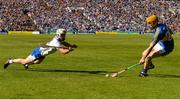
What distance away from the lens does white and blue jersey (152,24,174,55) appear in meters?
17.7

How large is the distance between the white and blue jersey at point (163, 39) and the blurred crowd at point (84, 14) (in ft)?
255

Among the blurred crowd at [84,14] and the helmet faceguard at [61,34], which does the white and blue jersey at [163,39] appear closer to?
the helmet faceguard at [61,34]

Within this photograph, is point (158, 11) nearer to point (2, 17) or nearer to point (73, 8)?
point (73, 8)

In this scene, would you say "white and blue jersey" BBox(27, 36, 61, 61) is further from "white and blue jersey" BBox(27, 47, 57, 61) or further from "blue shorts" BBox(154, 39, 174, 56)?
"blue shorts" BBox(154, 39, 174, 56)

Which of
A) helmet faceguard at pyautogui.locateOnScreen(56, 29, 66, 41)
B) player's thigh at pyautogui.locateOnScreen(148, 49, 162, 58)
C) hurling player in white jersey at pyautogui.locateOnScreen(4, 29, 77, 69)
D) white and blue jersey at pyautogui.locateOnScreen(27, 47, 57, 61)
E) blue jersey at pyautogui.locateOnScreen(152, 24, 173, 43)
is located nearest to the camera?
blue jersey at pyautogui.locateOnScreen(152, 24, 173, 43)

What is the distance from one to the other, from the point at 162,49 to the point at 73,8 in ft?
298

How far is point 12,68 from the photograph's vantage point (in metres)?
21.3

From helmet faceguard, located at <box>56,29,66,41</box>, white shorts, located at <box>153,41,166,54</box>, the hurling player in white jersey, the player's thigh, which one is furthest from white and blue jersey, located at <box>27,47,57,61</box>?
white shorts, located at <box>153,41,166,54</box>

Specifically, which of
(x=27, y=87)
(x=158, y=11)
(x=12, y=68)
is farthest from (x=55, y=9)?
(x=27, y=87)

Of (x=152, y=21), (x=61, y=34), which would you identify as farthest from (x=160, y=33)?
(x=61, y=34)

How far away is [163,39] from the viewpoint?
1814cm

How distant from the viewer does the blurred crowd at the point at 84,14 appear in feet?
324

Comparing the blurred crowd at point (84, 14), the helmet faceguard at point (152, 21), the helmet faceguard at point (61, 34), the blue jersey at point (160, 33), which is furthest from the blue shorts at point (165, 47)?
the blurred crowd at point (84, 14)

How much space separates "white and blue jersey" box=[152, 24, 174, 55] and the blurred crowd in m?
77.7
